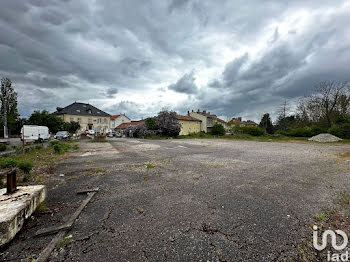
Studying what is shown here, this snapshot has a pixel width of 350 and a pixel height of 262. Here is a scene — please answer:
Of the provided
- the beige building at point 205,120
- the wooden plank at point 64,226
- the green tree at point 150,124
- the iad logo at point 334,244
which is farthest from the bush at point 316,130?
the wooden plank at point 64,226

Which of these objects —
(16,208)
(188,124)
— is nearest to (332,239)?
(16,208)

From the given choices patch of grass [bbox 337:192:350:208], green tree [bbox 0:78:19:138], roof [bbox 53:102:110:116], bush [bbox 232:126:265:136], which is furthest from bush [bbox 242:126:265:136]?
green tree [bbox 0:78:19:138]

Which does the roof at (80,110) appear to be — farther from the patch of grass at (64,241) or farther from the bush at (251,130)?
the patch of grass at (64,241)

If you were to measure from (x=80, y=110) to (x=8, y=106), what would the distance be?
17697 millimetres

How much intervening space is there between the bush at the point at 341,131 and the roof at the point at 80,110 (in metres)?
60.8

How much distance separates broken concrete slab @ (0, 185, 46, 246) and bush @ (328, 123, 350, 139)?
121 feet

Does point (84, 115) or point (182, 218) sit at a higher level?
point (84, 115)

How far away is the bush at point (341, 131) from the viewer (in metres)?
23.3

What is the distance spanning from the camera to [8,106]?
3061cm

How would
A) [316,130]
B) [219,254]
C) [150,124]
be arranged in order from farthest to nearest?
[150,124] → [316,130] → [219,254]

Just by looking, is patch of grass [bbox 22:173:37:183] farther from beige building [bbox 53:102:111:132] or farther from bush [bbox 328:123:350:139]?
beige building [bbox 53:102:111:132]

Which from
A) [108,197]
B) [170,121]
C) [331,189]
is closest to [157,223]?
[108,197]

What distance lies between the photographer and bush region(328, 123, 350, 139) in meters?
23.3

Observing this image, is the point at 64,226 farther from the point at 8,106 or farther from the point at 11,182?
the point at 8,106
